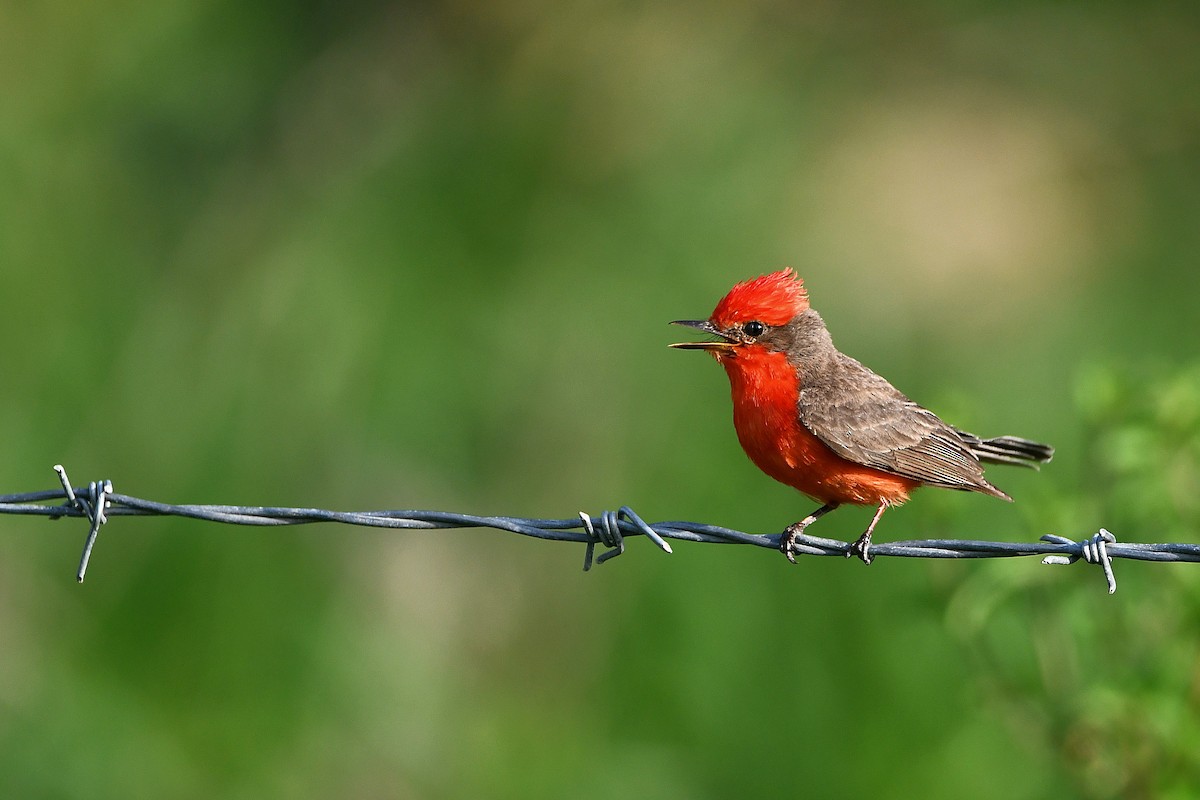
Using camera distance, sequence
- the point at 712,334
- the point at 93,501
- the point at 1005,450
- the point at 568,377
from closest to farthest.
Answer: the point at 93,501
the point at 1005,450
the point at 712,334
the point at 568,377

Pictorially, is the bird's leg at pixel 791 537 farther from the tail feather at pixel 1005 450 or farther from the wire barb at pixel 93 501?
the wire barb at pixel 93 501

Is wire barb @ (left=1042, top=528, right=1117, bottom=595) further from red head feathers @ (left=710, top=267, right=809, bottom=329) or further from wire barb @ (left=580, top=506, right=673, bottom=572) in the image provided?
red head feathers @ (left=710, top=267, right=809, bottom=329)

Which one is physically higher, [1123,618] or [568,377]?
[568,377]

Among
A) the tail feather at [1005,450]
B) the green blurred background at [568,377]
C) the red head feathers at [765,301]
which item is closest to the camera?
the tail feather at [1005,450]

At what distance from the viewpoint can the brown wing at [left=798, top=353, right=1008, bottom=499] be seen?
483 cm

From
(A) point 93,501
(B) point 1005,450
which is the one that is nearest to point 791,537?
(B) point 1005,450

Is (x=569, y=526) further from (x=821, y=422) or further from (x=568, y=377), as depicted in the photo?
(x=568, y=377)

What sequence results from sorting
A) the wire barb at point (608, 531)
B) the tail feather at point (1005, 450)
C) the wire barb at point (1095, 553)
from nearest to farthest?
the wire barb at point (1095, 553) < the wire barb at point (608, 531) < the tail feather at point (1005, 450)

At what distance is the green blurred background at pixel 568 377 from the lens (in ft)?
20.5

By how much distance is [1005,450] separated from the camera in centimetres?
514

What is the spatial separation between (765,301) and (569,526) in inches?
64.8

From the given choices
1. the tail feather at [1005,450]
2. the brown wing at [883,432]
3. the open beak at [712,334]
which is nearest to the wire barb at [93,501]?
the open beak at [712,334]

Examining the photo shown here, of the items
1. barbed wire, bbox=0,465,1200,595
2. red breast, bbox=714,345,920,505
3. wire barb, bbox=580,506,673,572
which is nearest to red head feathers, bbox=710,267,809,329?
red breast, bbox=714,345,920,505

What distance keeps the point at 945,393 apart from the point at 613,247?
14.7ft
